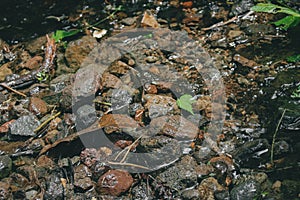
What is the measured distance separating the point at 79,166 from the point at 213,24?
187 cm

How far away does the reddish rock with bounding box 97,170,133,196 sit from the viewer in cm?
299

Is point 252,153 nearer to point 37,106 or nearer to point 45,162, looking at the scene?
point 45,162

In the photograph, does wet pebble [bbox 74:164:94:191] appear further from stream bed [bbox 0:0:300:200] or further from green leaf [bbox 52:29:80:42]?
green leaf [bbox 52:29:80:42]

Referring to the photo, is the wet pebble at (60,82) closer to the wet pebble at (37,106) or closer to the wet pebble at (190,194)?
the wet pebble at (37,106)

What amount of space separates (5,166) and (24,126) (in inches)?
14.5

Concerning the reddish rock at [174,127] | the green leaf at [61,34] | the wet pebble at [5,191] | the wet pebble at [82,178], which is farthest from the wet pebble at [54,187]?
the green leaf at [61,34]

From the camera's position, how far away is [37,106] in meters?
3.63

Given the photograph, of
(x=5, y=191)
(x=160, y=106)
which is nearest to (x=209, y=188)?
(x=160, y=106)

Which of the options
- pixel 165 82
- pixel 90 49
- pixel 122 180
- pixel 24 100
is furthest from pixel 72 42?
pixel 122 180

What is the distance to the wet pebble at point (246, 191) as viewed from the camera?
2.84m

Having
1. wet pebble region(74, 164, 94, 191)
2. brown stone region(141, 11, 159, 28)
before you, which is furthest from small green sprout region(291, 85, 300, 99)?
wet pebble region(74, 164, 94, 191)

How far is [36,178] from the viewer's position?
3158mm

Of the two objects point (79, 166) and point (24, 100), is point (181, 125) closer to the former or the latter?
point (79, 166)

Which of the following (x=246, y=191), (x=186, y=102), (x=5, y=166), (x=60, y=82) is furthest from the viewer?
(x=60, y=82)
